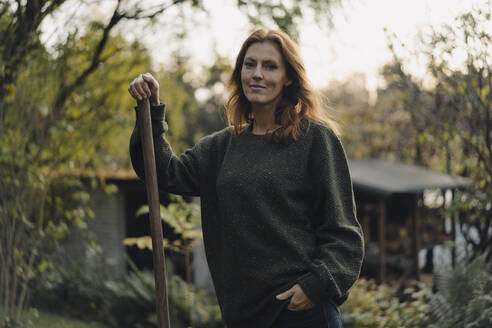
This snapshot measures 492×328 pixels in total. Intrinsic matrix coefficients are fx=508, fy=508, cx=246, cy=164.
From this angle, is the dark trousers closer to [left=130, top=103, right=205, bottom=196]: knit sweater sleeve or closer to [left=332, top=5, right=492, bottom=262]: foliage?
[left=130, top=103, right=205, bottom=196]: knit sweater sleeve

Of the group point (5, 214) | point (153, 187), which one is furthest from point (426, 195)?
point (153, 187)

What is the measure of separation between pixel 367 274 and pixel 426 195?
252 cm

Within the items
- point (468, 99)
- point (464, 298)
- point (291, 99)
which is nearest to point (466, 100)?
point (468, 99)

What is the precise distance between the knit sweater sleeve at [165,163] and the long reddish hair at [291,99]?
0.88 feet

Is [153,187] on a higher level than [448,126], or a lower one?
lower

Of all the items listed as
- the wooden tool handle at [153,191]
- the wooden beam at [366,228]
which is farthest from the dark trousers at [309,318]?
the wooden beam at [366,228]

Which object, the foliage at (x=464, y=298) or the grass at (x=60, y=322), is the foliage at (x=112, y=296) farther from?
the foliage at (x=464, y=298)

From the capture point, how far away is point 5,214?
3.62 meters

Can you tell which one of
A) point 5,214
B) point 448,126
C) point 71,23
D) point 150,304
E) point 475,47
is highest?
point 71,23

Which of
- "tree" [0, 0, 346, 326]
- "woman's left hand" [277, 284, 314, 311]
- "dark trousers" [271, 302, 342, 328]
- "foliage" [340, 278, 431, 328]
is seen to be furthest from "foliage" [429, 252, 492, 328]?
"tree" [0, 0, 346, 326]

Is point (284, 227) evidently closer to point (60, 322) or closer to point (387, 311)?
point (387, 311)

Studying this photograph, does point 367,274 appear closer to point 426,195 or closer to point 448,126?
point 426,195

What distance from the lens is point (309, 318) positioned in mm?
1944

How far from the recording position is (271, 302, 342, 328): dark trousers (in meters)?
1.94
